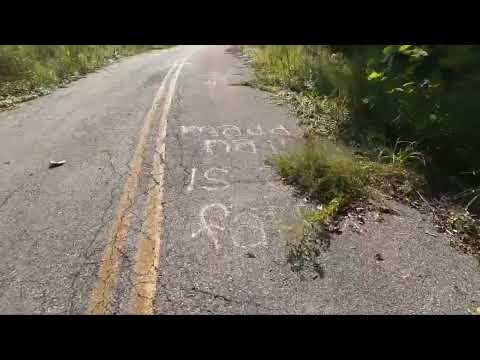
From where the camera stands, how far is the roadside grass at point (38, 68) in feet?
29.9

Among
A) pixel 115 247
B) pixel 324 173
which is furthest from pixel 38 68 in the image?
pixel 324 173

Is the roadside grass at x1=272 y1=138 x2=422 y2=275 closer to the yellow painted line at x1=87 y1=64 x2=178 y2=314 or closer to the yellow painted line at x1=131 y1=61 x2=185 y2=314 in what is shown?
the yellow painted line at x1=131 y1=61 x2=185 y2=314

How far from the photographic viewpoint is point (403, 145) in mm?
5215

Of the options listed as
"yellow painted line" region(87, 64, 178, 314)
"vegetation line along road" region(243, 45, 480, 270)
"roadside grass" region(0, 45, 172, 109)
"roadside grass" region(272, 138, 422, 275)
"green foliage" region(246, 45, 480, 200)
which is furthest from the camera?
"roadside grass" region(0, 45, 172, 109)

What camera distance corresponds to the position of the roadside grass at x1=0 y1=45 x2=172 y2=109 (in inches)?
359

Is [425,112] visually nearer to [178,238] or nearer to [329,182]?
[329,182]

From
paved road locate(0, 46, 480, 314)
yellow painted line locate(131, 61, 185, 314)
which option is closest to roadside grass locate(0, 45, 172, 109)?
paved road locate(0, 46, 480, 314)

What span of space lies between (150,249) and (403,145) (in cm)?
379

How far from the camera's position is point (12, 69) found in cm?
1030

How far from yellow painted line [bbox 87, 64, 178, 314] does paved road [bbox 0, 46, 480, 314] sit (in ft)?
0.04

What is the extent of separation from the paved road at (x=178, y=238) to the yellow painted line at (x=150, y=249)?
1 cm

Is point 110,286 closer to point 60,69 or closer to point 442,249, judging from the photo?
point 442,249

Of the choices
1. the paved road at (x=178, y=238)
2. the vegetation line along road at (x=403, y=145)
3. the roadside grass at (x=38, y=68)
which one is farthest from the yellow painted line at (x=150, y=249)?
the roadside grass at (x=38, y=68)
